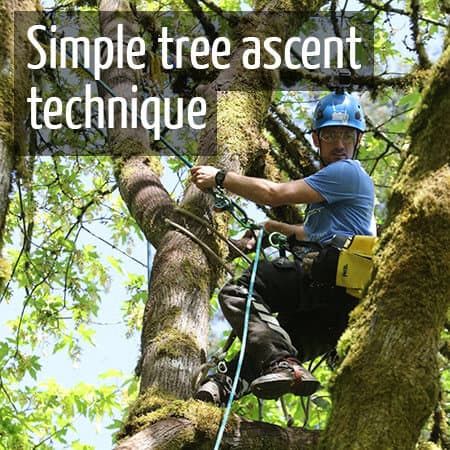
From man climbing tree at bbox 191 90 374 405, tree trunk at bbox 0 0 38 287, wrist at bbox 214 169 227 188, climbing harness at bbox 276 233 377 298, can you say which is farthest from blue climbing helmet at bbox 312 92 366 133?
tree trunk at bbox 0 0 38 287

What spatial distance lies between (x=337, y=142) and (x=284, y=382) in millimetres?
1286

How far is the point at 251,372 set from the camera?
3508 millimetres

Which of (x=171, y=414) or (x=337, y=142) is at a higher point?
(x=337, y=142)

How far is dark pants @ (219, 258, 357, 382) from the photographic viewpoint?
3.42 meters

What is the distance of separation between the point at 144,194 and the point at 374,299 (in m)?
2.41

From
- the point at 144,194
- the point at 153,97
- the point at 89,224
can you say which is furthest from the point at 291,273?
the point at 89,224

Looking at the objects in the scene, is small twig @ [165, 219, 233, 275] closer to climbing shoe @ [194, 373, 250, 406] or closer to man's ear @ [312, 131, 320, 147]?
climbing shoe @ [194, 373, 250, 406]

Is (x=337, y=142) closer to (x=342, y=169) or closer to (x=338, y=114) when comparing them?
(x=338, y=114)

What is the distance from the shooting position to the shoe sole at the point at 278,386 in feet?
10.3

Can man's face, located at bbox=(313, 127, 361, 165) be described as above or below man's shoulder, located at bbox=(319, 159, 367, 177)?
above

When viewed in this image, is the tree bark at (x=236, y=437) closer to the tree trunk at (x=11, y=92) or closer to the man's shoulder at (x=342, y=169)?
the tree trunk at (x=11, y=92)

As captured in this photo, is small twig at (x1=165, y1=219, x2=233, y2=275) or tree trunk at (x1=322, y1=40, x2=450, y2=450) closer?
tree trunk at (x1=322, y1=40, x2=450, y2=450)

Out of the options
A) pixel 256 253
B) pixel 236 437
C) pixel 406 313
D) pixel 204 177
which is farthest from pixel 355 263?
pixel 406 313

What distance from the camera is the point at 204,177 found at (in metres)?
3.81
